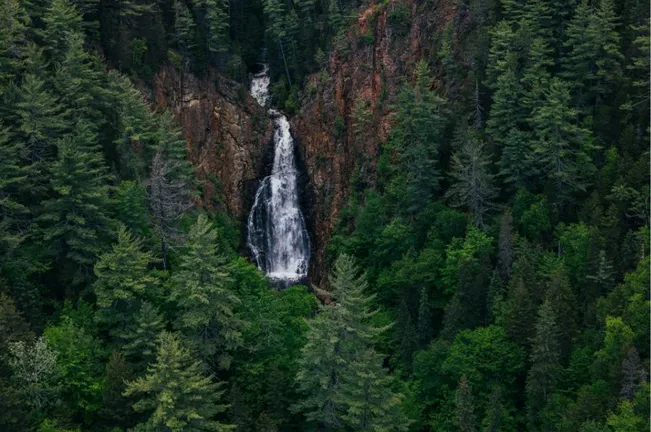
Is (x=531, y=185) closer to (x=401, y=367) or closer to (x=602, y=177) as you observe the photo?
(x=602, y=177)

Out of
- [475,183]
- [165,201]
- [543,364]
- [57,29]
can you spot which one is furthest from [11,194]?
[543,364]

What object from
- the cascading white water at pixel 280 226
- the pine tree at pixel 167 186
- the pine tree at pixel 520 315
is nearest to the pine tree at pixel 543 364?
the pine tree at pixel 520 315

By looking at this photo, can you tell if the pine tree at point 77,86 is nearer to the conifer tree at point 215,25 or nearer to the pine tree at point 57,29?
the pine tree at point 57,29

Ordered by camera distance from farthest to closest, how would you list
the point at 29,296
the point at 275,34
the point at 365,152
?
the point at 275,34 → the point at 365,152 → the point at 29,296

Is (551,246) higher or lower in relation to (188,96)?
lower

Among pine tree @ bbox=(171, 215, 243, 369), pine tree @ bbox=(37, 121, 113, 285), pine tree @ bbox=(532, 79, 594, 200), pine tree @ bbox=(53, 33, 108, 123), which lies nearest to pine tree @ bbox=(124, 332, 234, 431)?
pine tree @ bbox=(171, 215, 243, 369)

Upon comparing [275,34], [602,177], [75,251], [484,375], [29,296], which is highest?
[275,34]

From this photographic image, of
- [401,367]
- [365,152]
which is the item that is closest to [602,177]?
[401,367]
